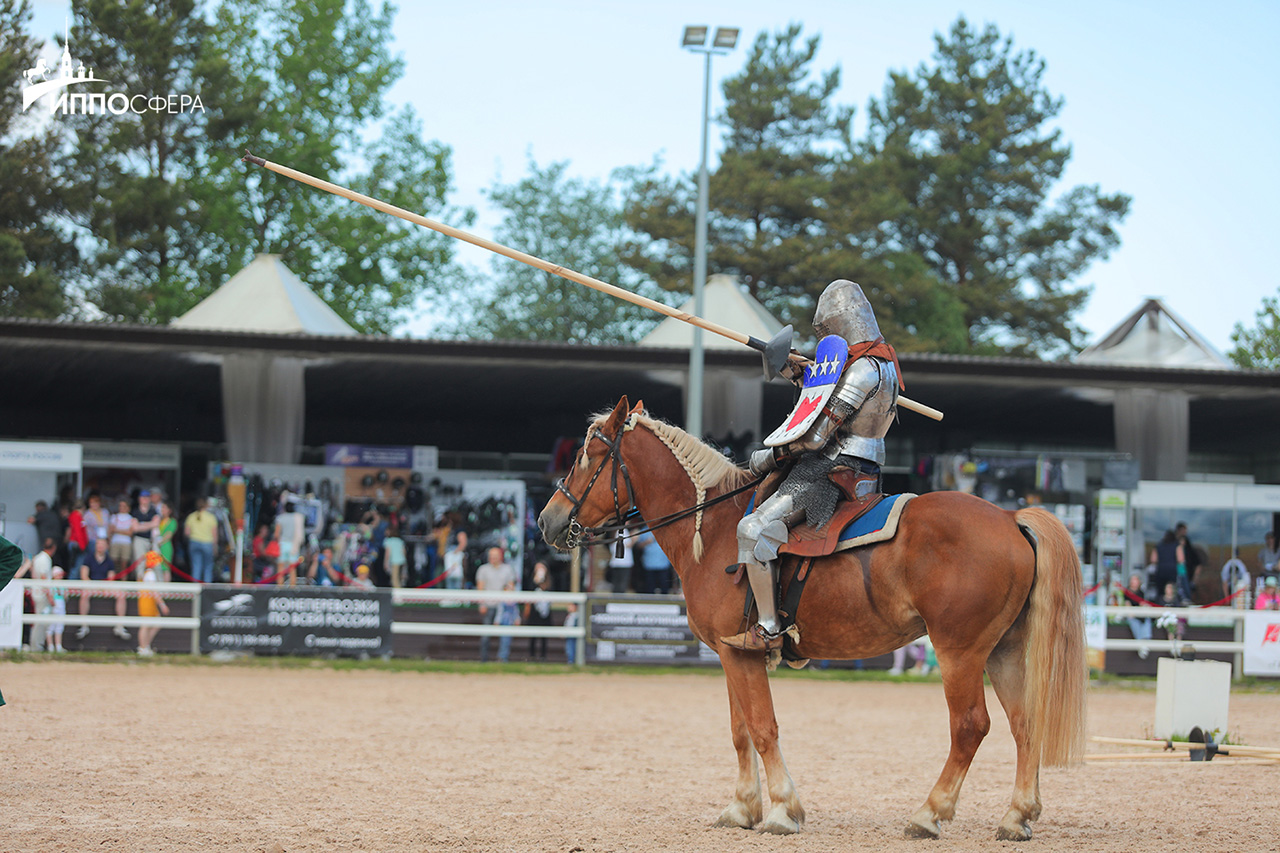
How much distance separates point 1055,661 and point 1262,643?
38.8ft

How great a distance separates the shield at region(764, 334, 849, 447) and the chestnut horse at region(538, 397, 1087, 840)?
613 millimetres

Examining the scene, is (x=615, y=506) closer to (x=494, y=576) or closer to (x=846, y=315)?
(x=846, y=315)

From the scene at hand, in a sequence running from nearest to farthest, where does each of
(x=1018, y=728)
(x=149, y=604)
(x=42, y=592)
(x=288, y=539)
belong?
(x=1018, y=728) < (x=42, y=592) < (x=149, y=604) < (x=288, y=539)

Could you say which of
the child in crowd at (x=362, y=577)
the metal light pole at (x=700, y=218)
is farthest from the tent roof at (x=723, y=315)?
the child in crowd at (x=362, y=577)

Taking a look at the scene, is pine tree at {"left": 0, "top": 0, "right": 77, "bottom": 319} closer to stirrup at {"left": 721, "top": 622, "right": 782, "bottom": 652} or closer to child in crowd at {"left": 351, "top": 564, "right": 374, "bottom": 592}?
child in crowd at {"left": 351, "top": 564, "right": 374, "bottom": 592}

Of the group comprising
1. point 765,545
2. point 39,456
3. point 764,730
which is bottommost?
point 764,730

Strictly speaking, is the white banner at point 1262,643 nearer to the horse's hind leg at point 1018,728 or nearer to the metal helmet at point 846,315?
the horse's hind leg at point 1018,728

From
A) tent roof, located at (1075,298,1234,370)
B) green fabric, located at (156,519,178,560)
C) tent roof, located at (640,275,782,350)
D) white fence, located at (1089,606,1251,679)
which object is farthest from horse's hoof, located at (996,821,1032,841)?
tent roof, located at (1075,298,1234,370)

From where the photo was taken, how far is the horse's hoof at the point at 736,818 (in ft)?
21.2

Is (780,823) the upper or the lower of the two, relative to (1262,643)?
upper

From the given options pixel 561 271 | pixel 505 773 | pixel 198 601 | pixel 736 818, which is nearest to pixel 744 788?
pixel 736 818

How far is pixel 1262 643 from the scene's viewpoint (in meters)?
15.9

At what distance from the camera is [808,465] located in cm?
651

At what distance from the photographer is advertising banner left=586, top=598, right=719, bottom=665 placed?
1614cm
